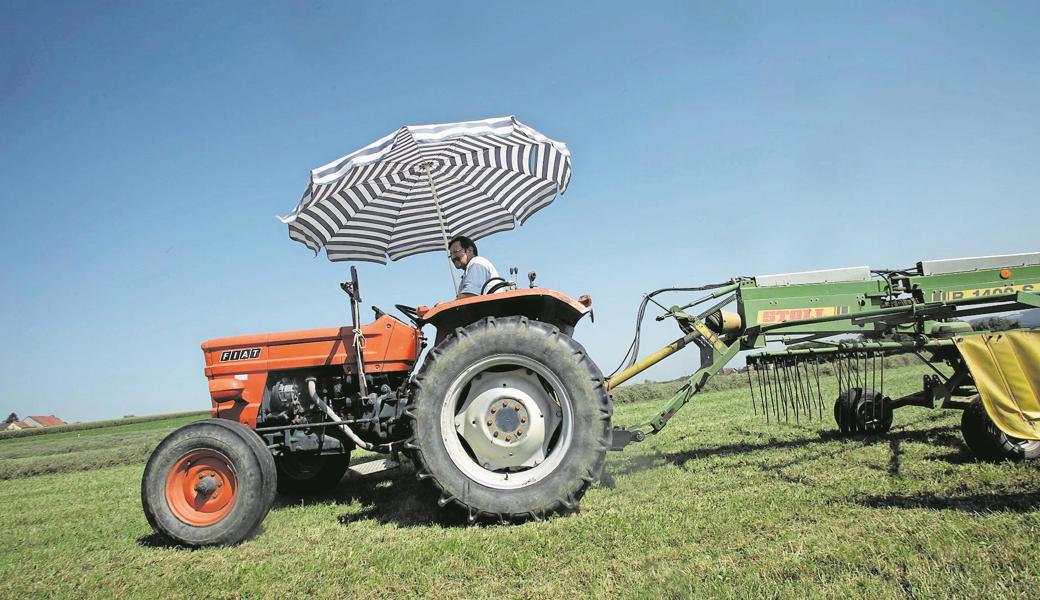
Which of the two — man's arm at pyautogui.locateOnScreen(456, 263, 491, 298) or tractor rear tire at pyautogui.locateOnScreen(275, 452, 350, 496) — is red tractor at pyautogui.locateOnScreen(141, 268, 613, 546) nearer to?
man's arm at pyautogui.locateOnScreen(456, 263, 491, 298)

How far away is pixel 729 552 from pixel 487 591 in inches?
42.3

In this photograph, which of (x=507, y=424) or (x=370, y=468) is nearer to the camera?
(x=507, y=424)

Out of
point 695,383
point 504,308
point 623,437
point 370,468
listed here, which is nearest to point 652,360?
point 695,383

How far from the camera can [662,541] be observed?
283 cm

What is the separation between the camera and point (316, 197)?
5488mm

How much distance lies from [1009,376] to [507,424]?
2.91 metres

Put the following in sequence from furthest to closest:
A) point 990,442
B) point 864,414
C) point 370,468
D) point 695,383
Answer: point 370,468 < point 864,414 < point 695,383 < point 990,442

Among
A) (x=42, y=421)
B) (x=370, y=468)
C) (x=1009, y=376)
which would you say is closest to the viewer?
(x=1009, y=376)

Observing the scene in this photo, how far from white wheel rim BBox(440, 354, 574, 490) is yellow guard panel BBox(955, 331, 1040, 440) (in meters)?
2.37

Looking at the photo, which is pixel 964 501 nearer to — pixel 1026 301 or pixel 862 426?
pixel 1026 301

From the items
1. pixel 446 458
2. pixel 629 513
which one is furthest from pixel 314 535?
pixel 629 513

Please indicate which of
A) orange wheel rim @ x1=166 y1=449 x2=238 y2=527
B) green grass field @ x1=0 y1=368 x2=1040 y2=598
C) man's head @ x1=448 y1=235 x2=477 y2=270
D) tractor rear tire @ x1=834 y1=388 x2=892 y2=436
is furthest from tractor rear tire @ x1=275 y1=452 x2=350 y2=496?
tractor rear tire @ x1=834 y1=388 x2=892 y2=436

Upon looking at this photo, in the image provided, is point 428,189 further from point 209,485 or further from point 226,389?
point 209,485

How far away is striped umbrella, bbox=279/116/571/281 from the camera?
213 inches
